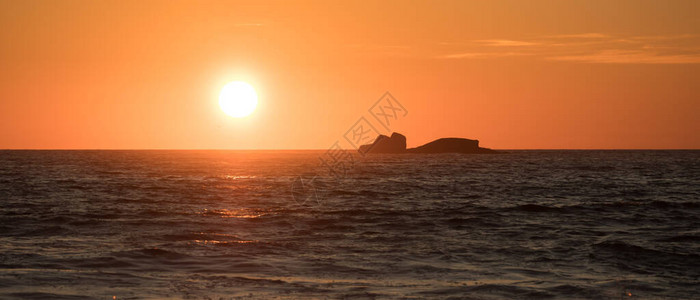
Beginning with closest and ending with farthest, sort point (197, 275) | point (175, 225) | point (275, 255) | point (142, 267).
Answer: point (197, 275) < point (142, 267) < point (275, 255) < point (175, 225)

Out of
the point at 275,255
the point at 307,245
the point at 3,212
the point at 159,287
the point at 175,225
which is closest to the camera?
the point at 159,287

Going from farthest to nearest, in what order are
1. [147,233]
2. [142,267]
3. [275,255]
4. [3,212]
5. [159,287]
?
[3,212], [147,233], [275,255], [142,267], [159,287]

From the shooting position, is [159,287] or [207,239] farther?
[207,239]

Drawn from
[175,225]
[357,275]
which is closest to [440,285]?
[357,275]

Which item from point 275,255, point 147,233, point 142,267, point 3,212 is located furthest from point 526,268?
point 3,212

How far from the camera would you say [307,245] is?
23.4 metres

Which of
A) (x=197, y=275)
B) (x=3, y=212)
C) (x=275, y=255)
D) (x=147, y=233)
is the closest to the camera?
(x=197, y=275)

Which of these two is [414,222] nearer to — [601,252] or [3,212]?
[601,252]

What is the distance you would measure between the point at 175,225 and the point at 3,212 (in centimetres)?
1169

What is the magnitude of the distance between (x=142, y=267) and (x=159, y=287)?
3.06 metres

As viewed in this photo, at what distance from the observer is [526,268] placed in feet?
62.1

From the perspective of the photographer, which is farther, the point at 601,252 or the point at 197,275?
the point at 601,252

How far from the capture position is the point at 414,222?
1231 inches

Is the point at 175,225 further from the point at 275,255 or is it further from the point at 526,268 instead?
the point at 526,268
